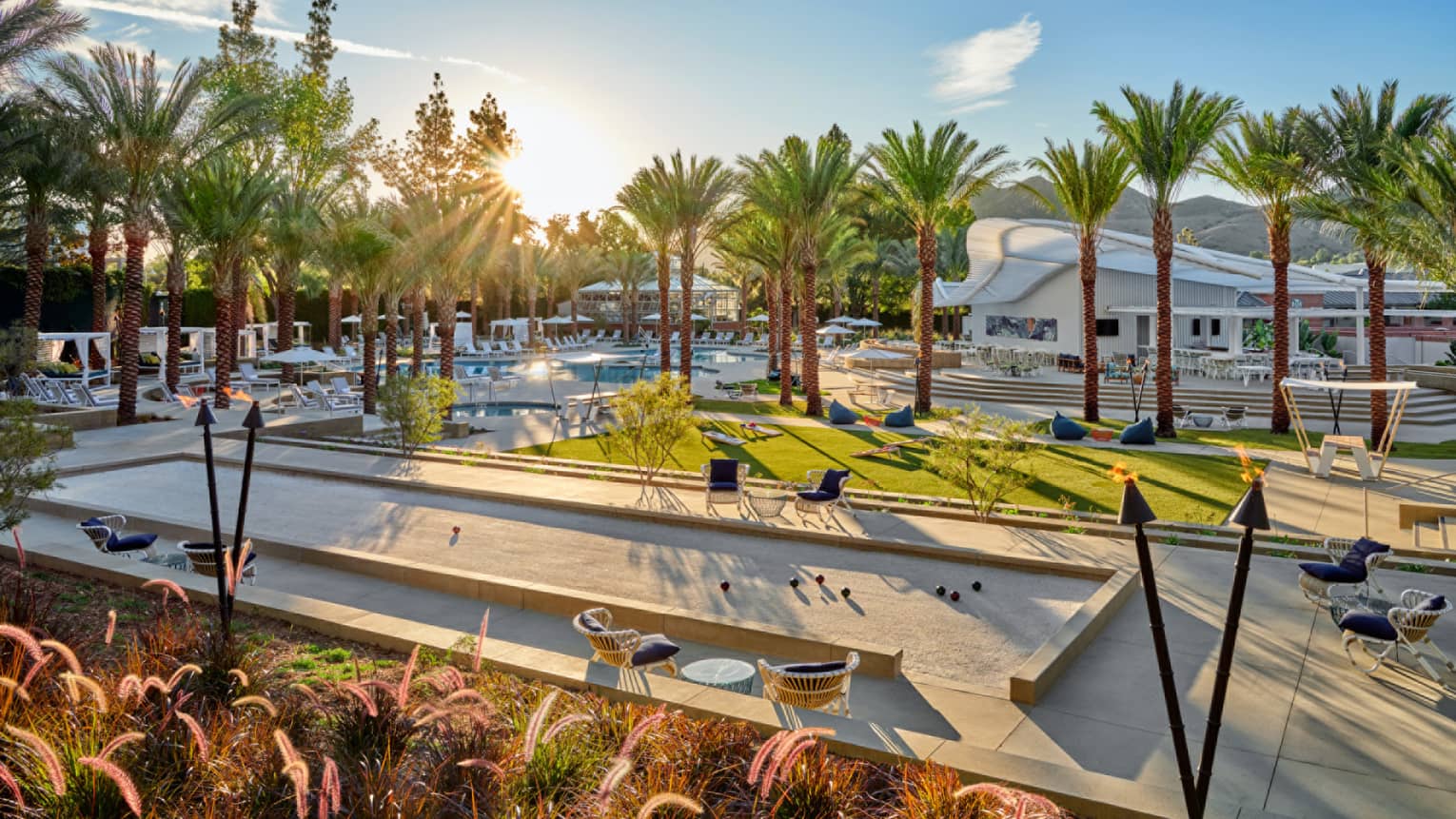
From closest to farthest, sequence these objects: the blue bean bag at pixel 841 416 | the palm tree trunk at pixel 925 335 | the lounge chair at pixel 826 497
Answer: the lounge chair at pixel 826 497 → the blue bean bag at pixel 841 416 → the palm tree trunk at pixel 925 335

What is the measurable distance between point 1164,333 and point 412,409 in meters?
18.4

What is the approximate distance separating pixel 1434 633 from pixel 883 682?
5.45 m

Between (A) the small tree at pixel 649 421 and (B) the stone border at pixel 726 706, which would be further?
(A) the small tree at pixel 649 421

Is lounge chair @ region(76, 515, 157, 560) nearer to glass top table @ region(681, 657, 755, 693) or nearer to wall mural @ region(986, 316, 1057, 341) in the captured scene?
glass top table @ region(681, 657, 755, 693)

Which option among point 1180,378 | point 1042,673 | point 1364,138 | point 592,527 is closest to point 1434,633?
point 1042,673

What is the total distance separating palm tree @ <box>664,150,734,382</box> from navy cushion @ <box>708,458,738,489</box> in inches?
596

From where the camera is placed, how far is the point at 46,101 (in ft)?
72.0

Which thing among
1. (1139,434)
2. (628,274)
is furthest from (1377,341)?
(628,274)

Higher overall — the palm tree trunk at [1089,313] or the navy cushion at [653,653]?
the palm tree trunk at [1089,313]

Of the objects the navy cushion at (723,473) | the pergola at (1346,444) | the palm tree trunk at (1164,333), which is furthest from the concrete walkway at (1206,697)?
the palm tree trunk at (1164,333)

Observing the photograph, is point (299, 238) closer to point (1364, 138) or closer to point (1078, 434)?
point (1078, 434)

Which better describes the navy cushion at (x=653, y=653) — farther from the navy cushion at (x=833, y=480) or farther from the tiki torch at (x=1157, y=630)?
the navy cushion at (x=833, y=480)

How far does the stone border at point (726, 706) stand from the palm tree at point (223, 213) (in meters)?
20.2

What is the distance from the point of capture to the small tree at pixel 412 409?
19.3 meters
